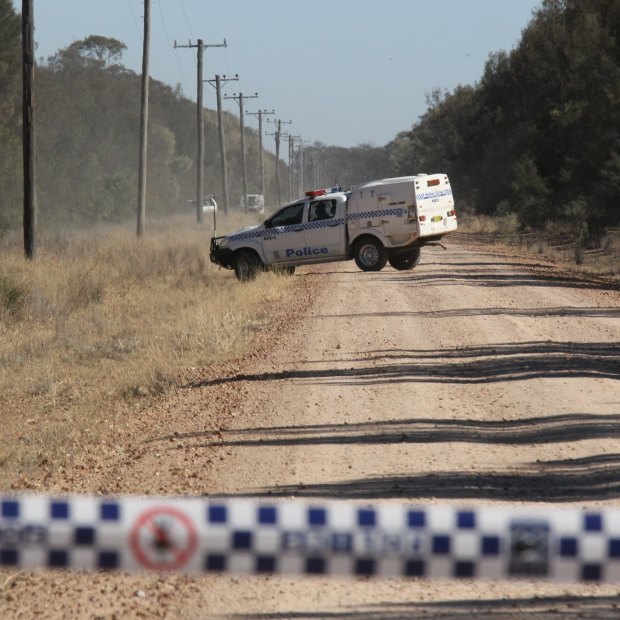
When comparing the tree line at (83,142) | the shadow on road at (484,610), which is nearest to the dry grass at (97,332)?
the shadow on road at (484,610)

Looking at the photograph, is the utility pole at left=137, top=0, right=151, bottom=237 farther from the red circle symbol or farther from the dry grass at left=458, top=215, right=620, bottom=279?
Answer: the red circle symbol

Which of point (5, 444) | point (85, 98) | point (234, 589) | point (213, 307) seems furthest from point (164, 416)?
point (85, 98)

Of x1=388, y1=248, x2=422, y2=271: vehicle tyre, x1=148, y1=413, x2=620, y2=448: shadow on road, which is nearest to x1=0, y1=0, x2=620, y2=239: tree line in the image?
x1=388, y1=248, x2=422, y2=271: vehicle tyre

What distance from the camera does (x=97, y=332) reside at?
2000 cm

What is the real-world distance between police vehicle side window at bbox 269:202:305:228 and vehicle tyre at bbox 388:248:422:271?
112 inches

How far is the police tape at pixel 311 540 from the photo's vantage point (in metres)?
4.05

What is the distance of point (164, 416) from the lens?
38.7 ft

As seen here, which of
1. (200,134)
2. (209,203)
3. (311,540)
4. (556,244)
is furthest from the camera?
(200,134)

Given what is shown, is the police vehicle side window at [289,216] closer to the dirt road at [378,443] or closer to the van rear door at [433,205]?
the van rear door at [433,205]

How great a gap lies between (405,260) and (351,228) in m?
2.63

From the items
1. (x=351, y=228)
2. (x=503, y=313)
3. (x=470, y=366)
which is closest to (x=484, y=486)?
(x=470, y=366)

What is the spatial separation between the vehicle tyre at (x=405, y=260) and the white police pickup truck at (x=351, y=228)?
16.3 inches

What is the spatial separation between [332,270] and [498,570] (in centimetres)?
2829

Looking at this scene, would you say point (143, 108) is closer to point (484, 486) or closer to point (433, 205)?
point (433, 205)
